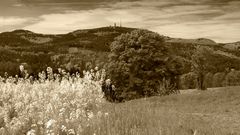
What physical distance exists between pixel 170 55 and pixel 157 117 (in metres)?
38.4

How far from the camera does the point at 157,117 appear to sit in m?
11.3

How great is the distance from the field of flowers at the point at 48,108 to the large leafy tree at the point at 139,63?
30851mm

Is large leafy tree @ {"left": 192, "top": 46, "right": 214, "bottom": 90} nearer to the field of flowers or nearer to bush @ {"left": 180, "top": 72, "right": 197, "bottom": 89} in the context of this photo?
the field of flowers

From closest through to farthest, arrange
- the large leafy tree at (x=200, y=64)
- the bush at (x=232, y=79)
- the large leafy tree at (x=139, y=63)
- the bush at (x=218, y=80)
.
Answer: the large leafy tree at (x=139, y=63) < the large leafy tree at (x=200, y=64) < the bush at (x=232, y=79) < the bush at (x=218, y=80)

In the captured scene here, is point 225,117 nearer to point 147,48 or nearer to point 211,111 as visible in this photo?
point 211,111

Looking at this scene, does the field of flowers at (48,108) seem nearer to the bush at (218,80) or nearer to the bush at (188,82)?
the bush at (188,82)

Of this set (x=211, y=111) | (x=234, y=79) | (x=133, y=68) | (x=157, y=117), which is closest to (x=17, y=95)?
(x=157, y=117)

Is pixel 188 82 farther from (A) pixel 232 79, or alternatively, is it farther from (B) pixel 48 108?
(B) pixel 48 108

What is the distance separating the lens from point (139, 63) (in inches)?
1852

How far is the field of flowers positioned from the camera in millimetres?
8758

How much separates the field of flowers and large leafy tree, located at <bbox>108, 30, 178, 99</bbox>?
30851 millimetres

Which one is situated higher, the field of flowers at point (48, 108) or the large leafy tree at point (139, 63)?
the field of flowers at point (48, 108)

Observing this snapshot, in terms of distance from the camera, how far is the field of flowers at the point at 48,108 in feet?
28.7

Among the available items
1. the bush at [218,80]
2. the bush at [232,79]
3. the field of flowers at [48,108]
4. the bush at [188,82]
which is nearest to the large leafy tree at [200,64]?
the field of flowers at [48,108]
